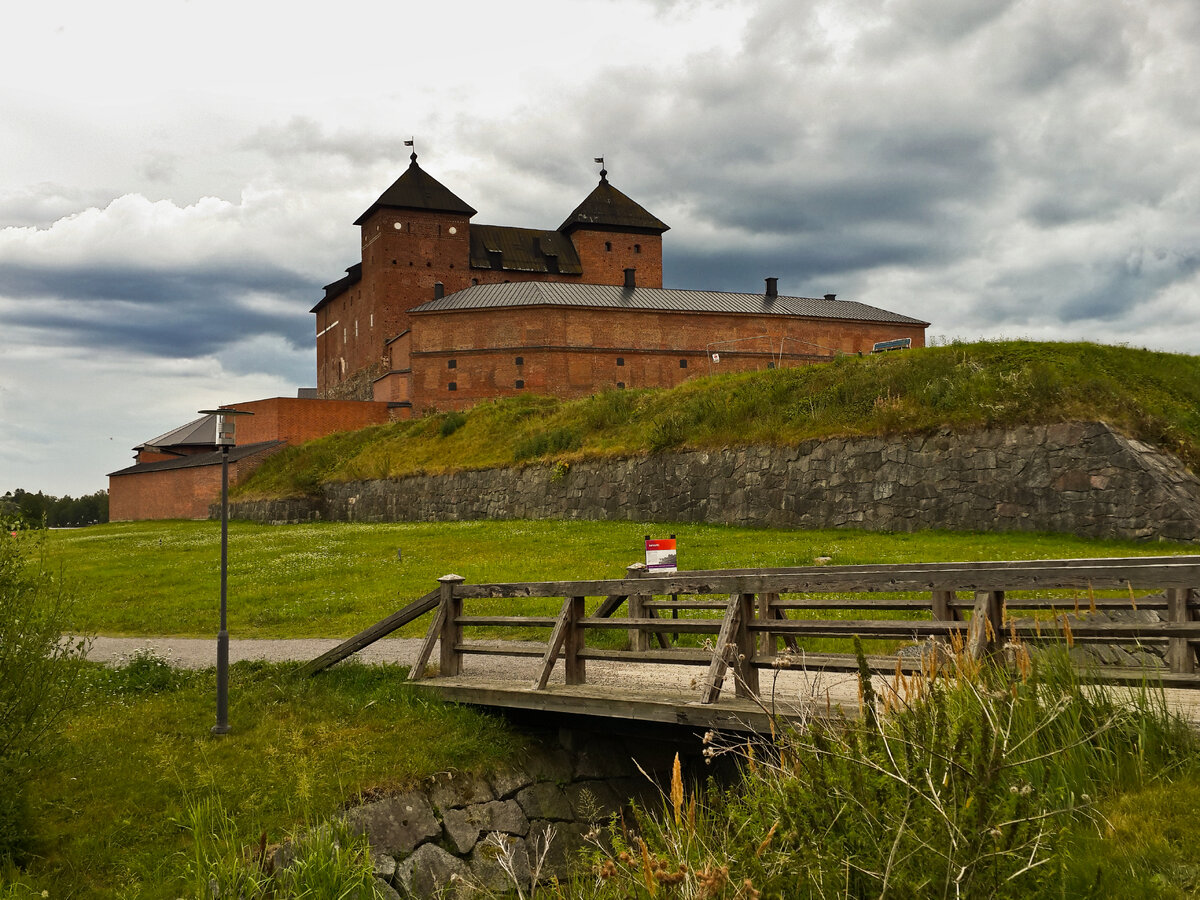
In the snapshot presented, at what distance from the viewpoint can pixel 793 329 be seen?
60719mm

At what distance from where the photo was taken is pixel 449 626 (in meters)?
11.8

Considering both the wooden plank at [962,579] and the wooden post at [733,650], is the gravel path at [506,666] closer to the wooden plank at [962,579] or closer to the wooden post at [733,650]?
the wooden post at [733,650]

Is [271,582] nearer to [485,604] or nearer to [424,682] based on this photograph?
[485,604]

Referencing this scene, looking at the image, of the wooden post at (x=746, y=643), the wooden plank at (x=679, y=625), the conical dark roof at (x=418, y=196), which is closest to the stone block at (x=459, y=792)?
the wooden plank at (x=679, y=625)

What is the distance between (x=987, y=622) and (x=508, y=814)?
16.7 feet

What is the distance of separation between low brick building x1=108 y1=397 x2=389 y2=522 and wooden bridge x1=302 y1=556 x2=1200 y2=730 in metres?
43.2

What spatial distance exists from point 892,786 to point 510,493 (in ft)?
103

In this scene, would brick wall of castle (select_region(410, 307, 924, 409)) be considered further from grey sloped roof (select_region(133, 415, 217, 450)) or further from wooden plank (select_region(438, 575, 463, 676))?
wooden plank (select_region(438, 575, 463, 676))

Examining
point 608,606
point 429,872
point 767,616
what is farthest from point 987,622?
point 608,606

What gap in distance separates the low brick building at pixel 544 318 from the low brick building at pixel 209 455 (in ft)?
13.7

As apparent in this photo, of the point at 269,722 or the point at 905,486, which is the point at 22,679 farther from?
the point at 905,486

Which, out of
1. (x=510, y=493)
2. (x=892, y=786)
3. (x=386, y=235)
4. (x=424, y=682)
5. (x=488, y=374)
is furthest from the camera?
(x=386, y=235)

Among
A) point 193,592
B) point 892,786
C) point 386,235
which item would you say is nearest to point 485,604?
point 193,592

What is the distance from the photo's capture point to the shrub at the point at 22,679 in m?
8.13
